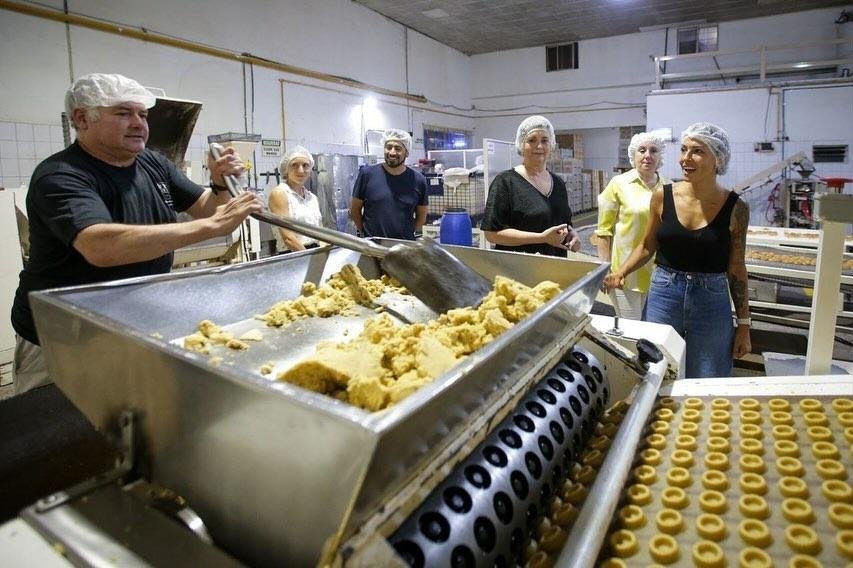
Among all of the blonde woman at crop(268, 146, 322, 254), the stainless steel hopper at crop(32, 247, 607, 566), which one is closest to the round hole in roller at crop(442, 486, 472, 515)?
the stainless steel hopper at crop(32, 247, 607, 566)

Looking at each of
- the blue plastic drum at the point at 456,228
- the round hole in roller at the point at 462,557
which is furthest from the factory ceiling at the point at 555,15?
the round hole in roller at the point at 462,557

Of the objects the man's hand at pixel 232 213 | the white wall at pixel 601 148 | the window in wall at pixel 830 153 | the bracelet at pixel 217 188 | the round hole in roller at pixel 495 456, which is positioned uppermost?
the white wall at pixel 601 148

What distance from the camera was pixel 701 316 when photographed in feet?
6.66

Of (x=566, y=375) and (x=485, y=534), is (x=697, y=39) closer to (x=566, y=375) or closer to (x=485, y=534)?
(x=566, y=375)

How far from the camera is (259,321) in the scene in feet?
4.25

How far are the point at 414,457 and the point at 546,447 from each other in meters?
0.42

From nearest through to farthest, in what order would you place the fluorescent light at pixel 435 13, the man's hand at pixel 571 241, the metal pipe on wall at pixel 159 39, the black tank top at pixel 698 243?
the black tank top at pixel 698 243 < the man's hand at pixel 571 241 < the metal pipe on wall at pixel 159 39 < the fluorescent light at pixel 435 13

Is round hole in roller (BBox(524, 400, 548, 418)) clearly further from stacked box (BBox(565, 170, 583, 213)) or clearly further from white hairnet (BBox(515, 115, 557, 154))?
stacked box (BBox(565, 170, 583, 213))

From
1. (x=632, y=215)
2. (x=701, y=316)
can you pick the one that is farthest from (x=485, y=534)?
(x=632, y=215)

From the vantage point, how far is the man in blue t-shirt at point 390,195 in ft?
10.3

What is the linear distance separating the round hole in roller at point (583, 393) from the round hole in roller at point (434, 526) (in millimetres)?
534

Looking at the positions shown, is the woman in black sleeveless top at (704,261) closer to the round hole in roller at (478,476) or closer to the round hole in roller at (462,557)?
the round hole in roller at (478,476)

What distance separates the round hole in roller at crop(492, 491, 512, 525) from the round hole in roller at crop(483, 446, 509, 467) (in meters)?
0.05

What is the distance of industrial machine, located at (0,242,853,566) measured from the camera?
1.78 feet
